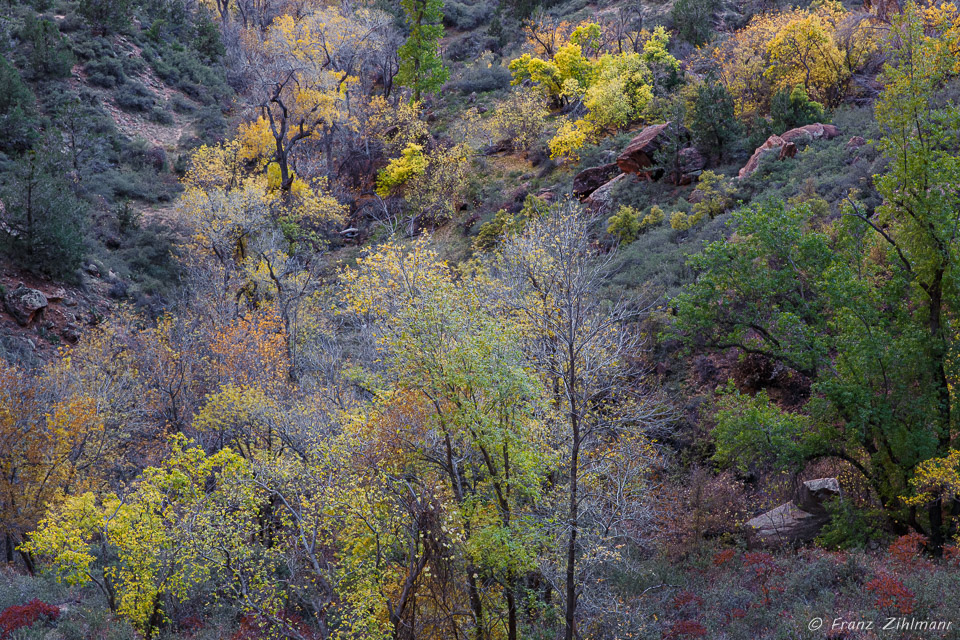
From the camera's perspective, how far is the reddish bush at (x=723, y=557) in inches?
621

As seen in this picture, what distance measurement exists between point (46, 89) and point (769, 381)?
5023cm

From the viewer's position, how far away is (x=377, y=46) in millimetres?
53719

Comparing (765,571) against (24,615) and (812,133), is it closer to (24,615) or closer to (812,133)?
(24,615)

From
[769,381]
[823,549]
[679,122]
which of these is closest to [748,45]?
[679,122]

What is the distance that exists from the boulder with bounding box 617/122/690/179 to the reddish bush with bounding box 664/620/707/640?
26986 millimetres

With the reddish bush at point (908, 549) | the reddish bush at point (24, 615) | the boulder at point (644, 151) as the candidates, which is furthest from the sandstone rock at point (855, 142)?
the reddish bush at point (24, 615)

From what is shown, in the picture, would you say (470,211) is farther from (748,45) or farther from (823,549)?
(823,549)

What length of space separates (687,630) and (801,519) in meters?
5.00

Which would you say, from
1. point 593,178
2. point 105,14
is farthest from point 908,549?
point 105,14

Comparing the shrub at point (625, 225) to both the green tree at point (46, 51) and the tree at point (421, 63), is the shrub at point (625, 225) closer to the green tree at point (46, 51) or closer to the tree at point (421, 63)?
the tree at point (421, 63)

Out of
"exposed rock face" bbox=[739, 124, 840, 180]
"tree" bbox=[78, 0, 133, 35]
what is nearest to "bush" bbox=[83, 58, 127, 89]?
"tree" bbox=[78, 0, 133, 35]

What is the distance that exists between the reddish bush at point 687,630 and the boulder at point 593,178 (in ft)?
92.4

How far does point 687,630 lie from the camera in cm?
1305

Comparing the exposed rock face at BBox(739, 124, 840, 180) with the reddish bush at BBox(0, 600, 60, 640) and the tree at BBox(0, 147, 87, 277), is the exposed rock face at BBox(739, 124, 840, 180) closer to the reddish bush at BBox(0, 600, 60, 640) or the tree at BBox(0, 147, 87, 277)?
the reddish bush at BBox(0, 600, 60, 640)
